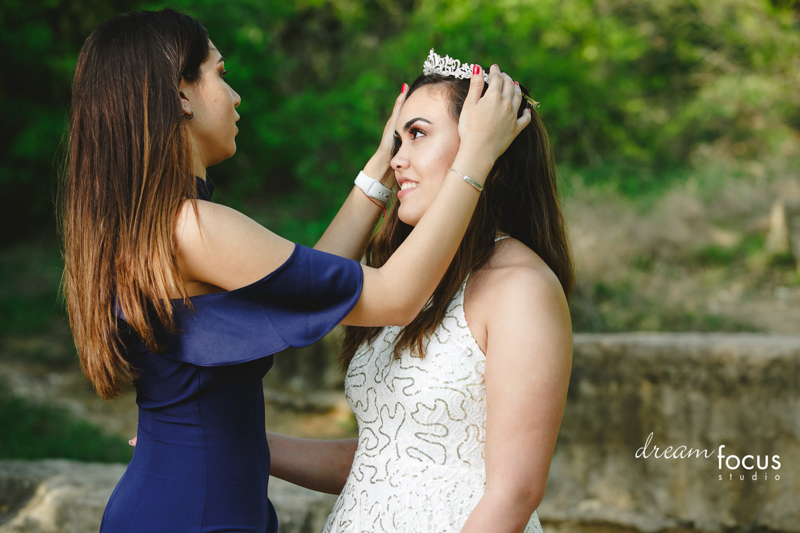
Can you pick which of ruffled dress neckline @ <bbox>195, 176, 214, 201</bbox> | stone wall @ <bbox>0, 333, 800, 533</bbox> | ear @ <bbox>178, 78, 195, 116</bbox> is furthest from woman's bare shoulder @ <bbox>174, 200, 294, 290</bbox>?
stone wall @ <bbox>0, 333, 800, 533</bbox>

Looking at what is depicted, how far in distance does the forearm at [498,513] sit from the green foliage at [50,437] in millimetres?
4390

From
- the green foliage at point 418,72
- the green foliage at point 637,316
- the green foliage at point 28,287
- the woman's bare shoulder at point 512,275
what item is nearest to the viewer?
the woman's bare shoulder at point 512,275

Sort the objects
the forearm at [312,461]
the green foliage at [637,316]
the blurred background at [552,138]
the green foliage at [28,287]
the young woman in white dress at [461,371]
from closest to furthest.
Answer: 1. the young woman in white dress at [461,371]
2. the forearm at [312,461]
3. the green foliage at [637,316]
4. the blurred background at [552,138]
5. the green foliage at [28,287]

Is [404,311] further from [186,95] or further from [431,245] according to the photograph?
[186,95]

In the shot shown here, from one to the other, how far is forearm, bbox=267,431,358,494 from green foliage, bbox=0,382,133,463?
3646mm

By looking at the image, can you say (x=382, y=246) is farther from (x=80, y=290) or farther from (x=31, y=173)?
(x=31, y=173)

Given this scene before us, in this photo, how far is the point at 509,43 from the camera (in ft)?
27.6

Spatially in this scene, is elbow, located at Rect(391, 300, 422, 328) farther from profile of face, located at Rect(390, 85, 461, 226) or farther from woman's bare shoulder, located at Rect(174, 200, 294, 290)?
profile of face, located at Rect(390, 85, 461, 226)

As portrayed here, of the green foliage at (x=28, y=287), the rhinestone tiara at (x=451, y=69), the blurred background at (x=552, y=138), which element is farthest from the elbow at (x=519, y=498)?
the green foliage at (x=28, y=287)

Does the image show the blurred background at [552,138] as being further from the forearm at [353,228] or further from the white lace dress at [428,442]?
the white lace dress at [428,442]

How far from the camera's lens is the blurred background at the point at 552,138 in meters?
6.64

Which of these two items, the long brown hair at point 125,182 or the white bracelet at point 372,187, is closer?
the long brown hair at point 125,182

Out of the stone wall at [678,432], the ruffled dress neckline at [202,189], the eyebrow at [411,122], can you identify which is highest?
the eyebrow at [411,122]

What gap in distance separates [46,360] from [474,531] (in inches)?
296
